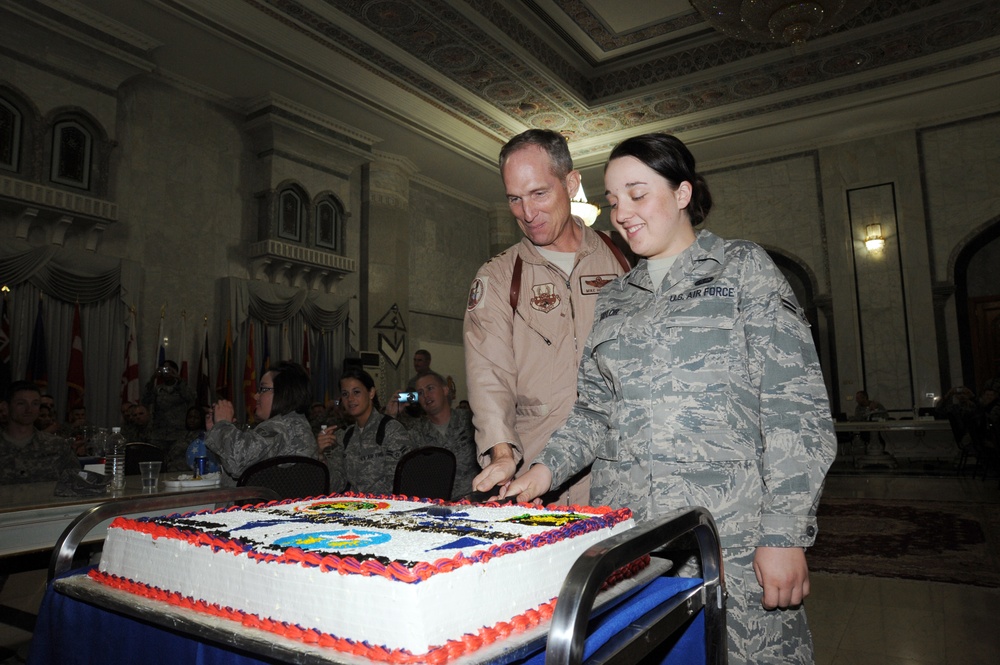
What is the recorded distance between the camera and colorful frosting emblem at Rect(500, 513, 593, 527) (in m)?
1.01

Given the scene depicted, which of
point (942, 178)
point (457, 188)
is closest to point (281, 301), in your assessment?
point (457, 188)

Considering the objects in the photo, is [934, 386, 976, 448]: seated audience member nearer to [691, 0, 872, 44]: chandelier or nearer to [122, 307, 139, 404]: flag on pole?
[691, 0, 872, 44]: chandelier

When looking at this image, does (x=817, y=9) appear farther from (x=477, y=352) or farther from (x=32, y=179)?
(x=32, y=179)

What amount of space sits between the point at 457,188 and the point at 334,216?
3.36 m

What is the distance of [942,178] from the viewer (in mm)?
9391

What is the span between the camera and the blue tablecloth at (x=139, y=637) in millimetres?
897

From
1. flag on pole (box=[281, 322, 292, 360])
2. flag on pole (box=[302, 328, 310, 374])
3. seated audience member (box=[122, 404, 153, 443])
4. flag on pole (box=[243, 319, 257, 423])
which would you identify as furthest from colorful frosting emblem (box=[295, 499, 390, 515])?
flag on pole (box=[302, 328, 310, 374])

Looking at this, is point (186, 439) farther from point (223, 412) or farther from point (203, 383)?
point (223, 412)

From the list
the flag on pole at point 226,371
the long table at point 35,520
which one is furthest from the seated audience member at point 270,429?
the flag on pole at point 226,371

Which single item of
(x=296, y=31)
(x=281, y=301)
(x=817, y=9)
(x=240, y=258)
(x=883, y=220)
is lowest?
(x=281, y=301)

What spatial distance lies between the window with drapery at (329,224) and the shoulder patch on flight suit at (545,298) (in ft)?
23.7

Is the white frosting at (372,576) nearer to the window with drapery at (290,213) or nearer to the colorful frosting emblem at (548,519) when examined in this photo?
the colorful frosting emblem at (548,519)

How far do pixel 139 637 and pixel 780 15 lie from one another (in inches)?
249

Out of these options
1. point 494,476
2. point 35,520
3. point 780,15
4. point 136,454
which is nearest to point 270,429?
point 35,520
